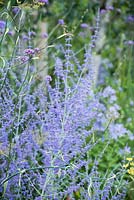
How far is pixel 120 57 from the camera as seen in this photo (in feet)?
20.3

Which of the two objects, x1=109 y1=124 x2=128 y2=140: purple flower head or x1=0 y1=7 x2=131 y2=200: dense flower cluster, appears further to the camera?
x1=109 y1=124 x2=128 y2=140: purple flower head

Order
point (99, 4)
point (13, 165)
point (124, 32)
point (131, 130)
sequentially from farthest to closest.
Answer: point (124, 32) → point (99, 4) → point (131, 130) → point (13, 165)

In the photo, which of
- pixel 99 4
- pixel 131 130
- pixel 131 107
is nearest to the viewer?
pixel 131 130

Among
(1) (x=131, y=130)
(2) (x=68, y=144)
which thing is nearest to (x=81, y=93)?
(2) (x=68, y=144)

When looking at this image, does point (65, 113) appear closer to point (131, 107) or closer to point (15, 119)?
point (15, 119)

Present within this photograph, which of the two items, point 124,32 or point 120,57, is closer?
point 120,57

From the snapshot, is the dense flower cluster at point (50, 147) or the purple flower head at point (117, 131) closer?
the dense flower cluster at point (50, 147)

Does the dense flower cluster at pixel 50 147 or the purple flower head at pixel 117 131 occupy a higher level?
the dense flower cluster at pixel 50 147

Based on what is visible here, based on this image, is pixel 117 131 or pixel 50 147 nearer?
pixel 50 147

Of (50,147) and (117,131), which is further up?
(50,147)

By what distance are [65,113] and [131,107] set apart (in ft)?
7.13

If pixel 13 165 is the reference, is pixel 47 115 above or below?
above

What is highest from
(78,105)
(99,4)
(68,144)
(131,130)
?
(99,4)

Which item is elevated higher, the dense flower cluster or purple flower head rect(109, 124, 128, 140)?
the dense flower cluster
